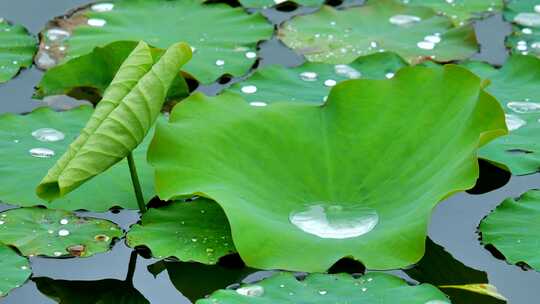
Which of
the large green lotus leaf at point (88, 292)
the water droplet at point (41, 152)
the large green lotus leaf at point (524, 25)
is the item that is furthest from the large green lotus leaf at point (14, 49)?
the large green lotus leaf at point (524, 25)

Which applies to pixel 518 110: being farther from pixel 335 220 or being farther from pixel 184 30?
pixel 184 30

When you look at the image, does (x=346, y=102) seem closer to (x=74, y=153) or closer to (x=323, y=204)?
(x=323, y=204)

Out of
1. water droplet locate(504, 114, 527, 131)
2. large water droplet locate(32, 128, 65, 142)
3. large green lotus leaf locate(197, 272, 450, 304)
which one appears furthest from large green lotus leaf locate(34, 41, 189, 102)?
large green lotus leaf locate(197, 272, 450, 304)

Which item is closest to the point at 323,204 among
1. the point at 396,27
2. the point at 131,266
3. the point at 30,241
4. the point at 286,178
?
the point at 286,178

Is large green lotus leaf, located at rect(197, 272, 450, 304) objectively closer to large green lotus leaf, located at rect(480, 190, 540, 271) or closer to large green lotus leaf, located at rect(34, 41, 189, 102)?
large green lotus leaf, located at rect(480, 190, 540, 271)

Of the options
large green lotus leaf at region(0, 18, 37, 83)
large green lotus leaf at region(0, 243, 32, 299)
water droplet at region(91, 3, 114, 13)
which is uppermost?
water droplet at region(91, 3, 114, 13)

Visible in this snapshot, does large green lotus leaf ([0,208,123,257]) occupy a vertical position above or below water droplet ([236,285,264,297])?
below

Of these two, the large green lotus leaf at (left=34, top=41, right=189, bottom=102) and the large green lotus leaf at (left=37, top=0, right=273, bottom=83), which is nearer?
the large green lotus leaf at (left=34, top=41, right=189, bottom=102)
